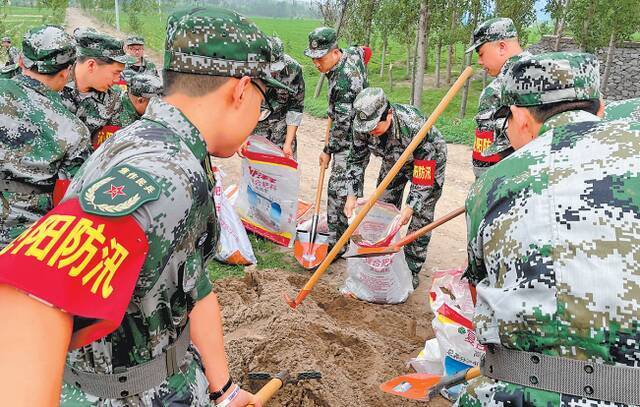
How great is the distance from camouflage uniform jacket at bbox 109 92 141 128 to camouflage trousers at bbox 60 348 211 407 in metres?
3.35

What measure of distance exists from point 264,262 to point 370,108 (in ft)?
6.34

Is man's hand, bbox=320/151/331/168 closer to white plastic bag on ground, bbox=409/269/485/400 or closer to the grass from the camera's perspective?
the grass

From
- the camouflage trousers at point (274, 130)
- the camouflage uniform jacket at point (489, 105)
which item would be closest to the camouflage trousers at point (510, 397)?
the camouflage uniform jacket at point (489, 105)

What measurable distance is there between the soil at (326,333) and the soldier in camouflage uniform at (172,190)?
158 cm

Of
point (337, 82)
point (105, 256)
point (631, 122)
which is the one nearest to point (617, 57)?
point (337, 82)

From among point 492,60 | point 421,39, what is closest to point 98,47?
point 492,60

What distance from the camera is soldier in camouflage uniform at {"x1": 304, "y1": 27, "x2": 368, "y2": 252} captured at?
518cm

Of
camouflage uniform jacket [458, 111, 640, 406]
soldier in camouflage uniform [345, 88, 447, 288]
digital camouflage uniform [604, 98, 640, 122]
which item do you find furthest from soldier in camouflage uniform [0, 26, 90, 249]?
digital camouflage uniform [604, 98, 640, 122]

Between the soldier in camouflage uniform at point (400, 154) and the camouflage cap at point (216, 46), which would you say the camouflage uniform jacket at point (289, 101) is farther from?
the camouflage cap at point (216, 46)

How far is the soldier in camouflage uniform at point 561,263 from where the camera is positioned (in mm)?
1322

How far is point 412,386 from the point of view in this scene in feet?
9.61

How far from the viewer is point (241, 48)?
1449 mm

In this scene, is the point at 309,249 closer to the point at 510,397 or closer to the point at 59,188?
the point at 59,188

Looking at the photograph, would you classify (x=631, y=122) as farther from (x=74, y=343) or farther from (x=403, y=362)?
(x=403, y=362)
